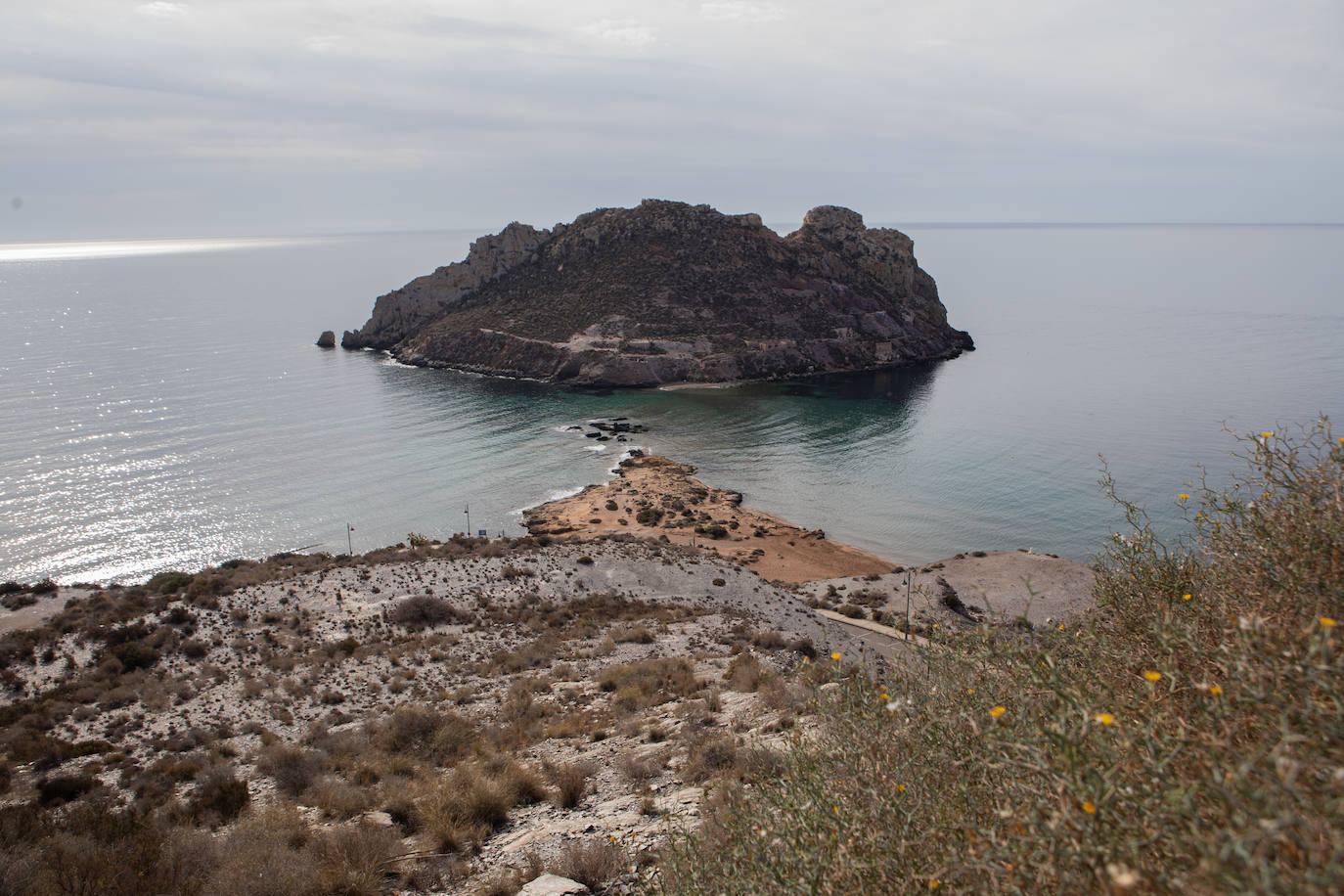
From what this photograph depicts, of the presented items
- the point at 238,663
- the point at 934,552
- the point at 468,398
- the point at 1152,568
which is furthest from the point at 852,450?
the point at 1152,568

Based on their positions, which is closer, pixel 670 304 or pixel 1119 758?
pixel 1119 758

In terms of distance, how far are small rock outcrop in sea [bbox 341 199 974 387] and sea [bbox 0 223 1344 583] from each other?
475cm

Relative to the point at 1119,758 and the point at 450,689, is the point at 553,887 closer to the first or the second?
the point at 1119,758

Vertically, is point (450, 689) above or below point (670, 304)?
below

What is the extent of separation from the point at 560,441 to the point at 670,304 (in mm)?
35933

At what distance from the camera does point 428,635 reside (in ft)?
68.6

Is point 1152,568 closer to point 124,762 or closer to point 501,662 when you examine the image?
point 501,662

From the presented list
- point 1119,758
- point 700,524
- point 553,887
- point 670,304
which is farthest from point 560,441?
point 1119,758

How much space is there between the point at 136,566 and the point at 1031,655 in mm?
43593

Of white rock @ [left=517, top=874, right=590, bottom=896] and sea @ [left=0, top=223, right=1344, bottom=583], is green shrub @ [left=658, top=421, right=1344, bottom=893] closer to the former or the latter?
white rock @ [left=517, top=874, right=590, bottom=896]

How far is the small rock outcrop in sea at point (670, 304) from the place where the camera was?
8244 centimetres

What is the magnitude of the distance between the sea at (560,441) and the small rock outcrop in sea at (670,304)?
4.75 metres

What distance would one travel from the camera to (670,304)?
88750 millimetres

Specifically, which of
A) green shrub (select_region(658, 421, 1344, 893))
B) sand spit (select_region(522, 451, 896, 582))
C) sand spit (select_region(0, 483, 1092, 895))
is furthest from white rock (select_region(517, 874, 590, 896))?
sand spit (select_region(522, 451, 896, 582))
